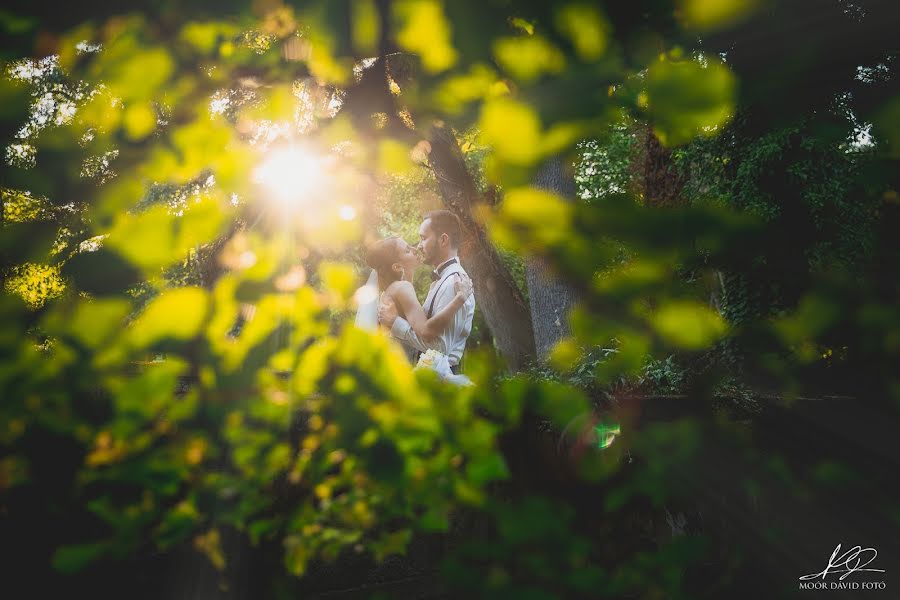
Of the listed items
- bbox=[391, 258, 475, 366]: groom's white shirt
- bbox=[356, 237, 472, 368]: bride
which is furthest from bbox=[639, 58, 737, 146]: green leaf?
bbox=[391, 258, 475, 366]: groom's white shirt

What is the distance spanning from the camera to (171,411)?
77 cm

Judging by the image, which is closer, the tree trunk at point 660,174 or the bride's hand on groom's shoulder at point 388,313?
the bride's hand on groom's shoulder at point 388,313

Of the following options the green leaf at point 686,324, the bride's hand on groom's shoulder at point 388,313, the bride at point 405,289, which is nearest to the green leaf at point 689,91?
the green leaf at point 686,324

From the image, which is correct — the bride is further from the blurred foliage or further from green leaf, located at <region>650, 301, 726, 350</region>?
green leaf, located at <region>650, 301, 726, 350</region>

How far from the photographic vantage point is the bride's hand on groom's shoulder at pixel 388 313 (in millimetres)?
5059

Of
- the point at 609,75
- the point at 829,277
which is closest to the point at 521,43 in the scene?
the point at 609,75

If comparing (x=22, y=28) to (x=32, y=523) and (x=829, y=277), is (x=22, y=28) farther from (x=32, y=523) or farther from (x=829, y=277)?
(x=829, y=277)

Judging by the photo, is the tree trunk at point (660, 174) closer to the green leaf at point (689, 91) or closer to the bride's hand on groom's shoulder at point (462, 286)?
the bride's hand on groom's shoulder at point (462, 286)

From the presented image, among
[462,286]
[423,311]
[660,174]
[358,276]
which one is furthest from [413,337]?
[660,174]

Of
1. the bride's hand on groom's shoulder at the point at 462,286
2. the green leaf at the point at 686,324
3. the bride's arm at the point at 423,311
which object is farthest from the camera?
the bride's hand on groom's shoulder at the point at 462,286

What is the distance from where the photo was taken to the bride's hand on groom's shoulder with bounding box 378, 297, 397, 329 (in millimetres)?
5059

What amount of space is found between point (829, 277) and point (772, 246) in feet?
0.45

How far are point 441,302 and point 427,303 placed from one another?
9.9 inches

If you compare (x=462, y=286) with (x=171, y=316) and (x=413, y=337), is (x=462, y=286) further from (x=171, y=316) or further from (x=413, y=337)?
(x=171, y=316)
